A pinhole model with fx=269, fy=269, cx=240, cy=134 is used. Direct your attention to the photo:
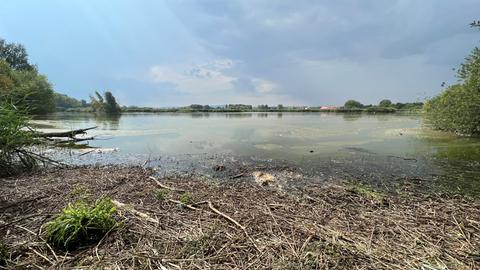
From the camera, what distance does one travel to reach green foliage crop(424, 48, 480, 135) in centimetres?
1591

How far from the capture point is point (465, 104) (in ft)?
54.2

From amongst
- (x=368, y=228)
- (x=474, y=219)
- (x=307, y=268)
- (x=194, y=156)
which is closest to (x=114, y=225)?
(x=307, y=268)

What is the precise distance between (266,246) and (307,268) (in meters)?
0.57

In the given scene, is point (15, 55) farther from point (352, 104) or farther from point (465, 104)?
point (352, 104)

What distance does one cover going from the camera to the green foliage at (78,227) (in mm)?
3083

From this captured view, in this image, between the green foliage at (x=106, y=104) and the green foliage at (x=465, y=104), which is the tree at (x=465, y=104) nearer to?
the green foliage at (x=465, y=104)

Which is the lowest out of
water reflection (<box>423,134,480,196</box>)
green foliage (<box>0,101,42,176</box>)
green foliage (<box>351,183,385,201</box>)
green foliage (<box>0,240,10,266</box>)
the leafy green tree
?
water reflection (<box>423,134,480,196</box>)

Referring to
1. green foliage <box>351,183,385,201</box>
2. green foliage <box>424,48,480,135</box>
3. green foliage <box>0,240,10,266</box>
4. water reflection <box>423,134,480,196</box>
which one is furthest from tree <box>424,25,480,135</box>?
green foliage <box>0,240,10,266</box>

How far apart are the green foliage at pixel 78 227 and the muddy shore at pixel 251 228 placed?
12 cm

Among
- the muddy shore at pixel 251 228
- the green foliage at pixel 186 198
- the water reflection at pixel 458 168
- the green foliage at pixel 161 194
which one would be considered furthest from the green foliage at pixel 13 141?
the water reflection at pixel 458 168

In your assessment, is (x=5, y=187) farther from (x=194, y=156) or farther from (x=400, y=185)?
(x=400, y=185)

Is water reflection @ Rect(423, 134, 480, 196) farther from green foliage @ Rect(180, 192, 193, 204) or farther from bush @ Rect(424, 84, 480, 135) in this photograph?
green foliage @ Rect(180, 192, 193, 204)

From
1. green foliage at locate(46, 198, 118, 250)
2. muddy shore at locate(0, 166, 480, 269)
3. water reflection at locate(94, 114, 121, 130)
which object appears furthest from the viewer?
water reflection at locate(94, 114, 121, 130)

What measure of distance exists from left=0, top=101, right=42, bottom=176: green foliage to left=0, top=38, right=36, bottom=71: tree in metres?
57.7
